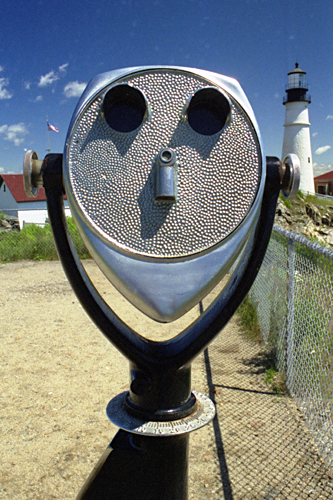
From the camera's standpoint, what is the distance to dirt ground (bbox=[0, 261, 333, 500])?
1893 mm

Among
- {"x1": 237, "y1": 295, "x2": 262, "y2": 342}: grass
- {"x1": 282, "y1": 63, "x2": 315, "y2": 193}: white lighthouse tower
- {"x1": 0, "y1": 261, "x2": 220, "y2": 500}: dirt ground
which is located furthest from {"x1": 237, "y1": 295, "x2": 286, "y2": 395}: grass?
{"x1": 282, "y1": 63, "x2": 315, "y2": 193}: white lighthouse tower

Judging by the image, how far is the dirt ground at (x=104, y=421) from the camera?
1.89 metres

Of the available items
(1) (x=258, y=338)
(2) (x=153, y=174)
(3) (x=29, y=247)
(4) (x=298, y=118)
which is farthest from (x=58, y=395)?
(4) (x=298, y=118)

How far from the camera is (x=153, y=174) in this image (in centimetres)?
92

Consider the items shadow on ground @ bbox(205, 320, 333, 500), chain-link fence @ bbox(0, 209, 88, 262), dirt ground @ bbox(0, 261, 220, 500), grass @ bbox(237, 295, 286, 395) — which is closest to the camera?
shadow on ground @ bbox(205, 320, 333, 500)

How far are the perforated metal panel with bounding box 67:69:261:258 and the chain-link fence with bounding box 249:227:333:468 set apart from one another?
123 centimetres

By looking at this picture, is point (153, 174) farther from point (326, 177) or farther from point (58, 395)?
point (326, 177)

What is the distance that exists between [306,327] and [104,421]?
133 cm

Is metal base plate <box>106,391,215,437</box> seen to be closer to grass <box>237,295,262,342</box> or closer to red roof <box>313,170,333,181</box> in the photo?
grass <box>237,295,262,342</box>

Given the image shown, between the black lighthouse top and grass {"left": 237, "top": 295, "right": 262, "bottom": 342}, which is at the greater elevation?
the black lighthouse top

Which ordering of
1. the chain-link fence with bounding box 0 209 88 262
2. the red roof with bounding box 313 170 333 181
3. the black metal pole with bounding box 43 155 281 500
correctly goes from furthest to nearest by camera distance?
1. the red roof with bounding box 313 170 333 181
2. the chain-link fence with bounding box 0 209 88 262
3. the black metal pole with bounding box 43 155 281 500

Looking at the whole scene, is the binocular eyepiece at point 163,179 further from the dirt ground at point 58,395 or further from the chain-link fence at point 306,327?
the dirt ground at point 58,395

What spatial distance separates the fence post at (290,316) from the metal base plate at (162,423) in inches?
66.7

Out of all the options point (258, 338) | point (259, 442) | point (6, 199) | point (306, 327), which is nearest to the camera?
point (259, 442)
